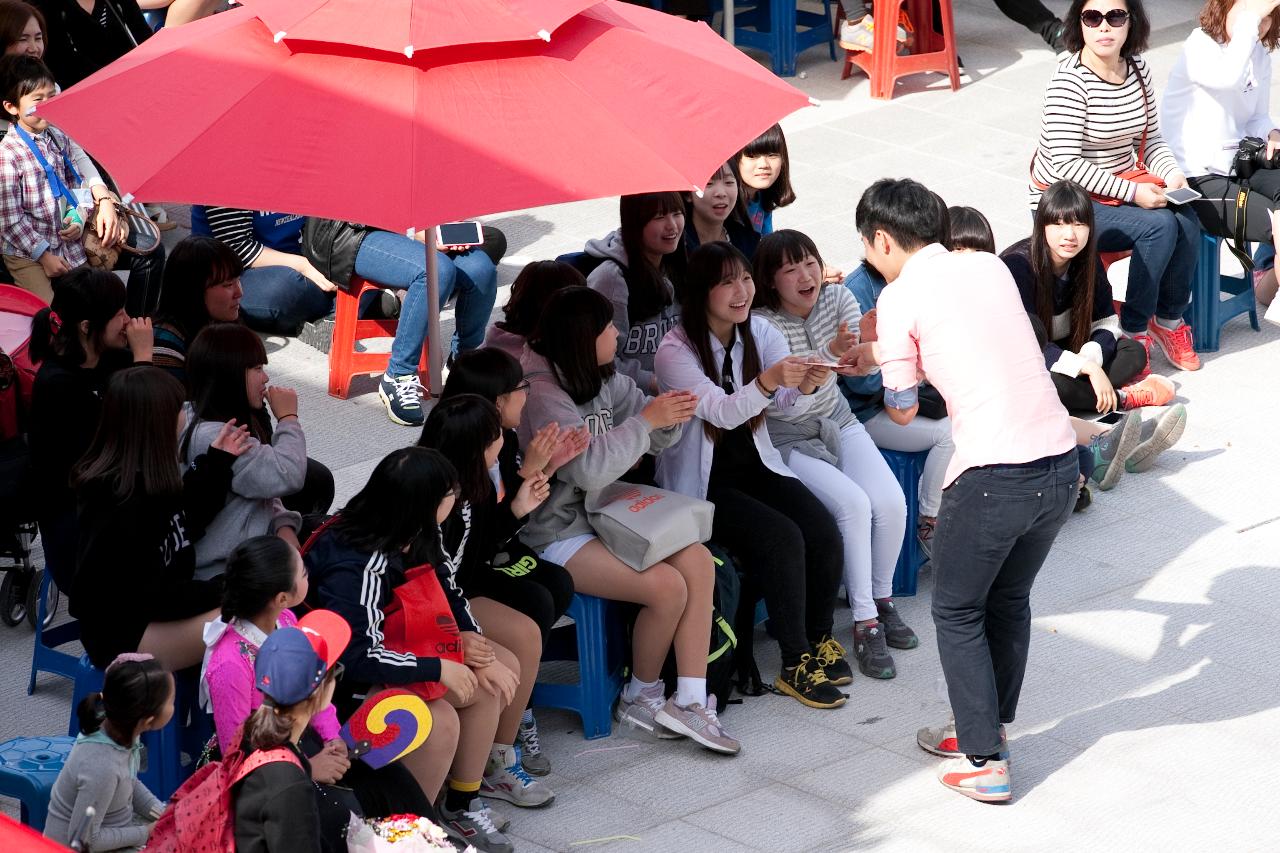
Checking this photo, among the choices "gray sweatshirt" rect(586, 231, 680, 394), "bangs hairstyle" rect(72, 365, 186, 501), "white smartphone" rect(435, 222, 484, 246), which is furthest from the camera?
"white smartphone" rect(435, 222, 484, 246)

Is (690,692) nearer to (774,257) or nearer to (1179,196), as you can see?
(774,257)

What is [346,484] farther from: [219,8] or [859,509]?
[219,8]

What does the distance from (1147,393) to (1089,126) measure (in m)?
1.32

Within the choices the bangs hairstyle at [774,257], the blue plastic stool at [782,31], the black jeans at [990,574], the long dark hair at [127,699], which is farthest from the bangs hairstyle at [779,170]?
the blue plastic stool at [782,31]

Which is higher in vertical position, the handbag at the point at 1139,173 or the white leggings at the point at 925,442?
the handbag at the point at 1139,173

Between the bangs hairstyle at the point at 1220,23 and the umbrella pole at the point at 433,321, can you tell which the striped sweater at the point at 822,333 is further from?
the bangs hairstyle at the point at 1220,23

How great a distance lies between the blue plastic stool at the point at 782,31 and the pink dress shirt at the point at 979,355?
6677 millimetres

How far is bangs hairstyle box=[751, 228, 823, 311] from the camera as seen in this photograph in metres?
5.45

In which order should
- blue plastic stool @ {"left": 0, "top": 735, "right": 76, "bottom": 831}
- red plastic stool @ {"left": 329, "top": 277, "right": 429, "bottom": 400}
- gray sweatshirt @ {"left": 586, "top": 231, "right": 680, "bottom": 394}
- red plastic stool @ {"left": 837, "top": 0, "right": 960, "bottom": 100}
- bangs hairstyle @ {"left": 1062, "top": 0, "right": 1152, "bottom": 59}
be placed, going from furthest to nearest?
red plastic stool @ {"left": 837, "top": 0, "right": 960, "bottom": 100}
bangs hairstyle @ {"left": 1062, "top": 0, "right": 1152, "bottom": 59}
red plastic stool @ {"left": 329, "top": 277, "right": 429, "bottom": 400}
gray sweatshirt @ {"left": 586, "top": 231, "right": 680, "bottom": 394}
blue plastic stool @ {"left": 0, "top": 735, "right": 76, "bottom": 831}

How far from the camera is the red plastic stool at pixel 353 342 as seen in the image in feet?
22.5

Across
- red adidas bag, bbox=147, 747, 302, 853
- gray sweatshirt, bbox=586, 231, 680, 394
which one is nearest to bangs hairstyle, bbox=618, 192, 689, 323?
gray sweatshirt, bbox=586, 231, 680, 394

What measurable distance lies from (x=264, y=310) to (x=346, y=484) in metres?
1.14

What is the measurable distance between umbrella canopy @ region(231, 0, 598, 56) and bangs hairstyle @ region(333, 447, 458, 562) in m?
0.99

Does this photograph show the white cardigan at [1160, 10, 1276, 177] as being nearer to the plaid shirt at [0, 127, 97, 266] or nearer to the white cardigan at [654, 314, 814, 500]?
the white cardigan at [654, 314, 814, 500]
